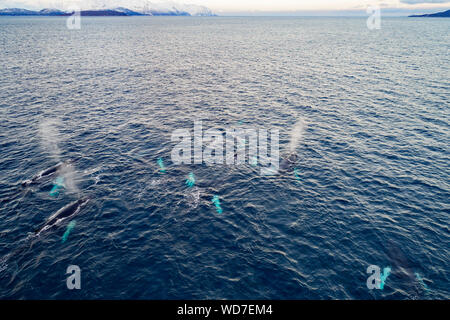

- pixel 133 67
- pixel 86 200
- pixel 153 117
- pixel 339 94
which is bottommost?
pixel 86 200

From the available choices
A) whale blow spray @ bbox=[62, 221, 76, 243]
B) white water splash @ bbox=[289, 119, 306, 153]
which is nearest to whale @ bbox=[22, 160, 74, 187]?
whale blow spray @ bbox=[62, 221, 76, 243]

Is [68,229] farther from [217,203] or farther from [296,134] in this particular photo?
[296,134]

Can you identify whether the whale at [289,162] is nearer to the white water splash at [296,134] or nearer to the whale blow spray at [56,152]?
the white water splash at [296,134]

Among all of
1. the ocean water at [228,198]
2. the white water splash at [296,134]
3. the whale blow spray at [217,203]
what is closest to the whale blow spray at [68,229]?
the ocean water at [228,198]

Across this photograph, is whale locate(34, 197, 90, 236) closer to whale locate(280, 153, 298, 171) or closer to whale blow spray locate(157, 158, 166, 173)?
whale blow spray locate(157, 158, 166, 173)

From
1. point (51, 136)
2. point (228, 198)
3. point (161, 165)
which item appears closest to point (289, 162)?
point (228, 198)
